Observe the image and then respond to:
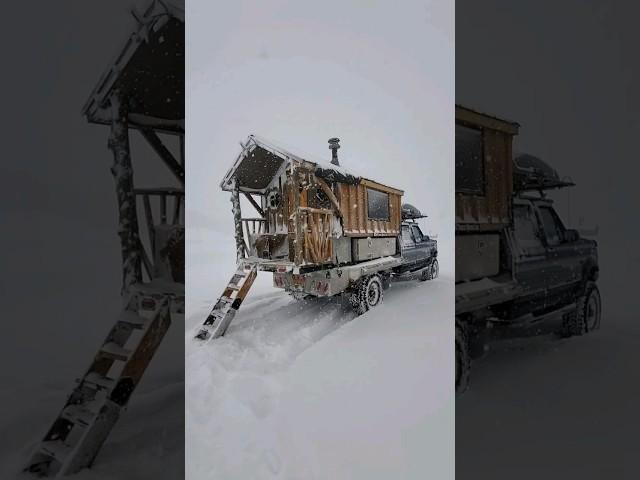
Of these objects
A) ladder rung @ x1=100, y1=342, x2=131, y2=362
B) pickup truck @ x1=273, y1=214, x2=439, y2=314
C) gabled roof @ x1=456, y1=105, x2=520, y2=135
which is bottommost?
ladder rung @ x1=100, y1=342, x2=131, y2=362

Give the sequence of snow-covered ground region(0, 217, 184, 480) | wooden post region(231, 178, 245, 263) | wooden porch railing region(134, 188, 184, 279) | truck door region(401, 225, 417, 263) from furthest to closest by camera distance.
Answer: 1. truck door region(401, 225, 417, 263)
2. wooden post region(231, 178, 245, 263)
3. wooden porch railing region(134, 188, 184, 279)
4. snow-covered ground region(0, 217, 184, 480)

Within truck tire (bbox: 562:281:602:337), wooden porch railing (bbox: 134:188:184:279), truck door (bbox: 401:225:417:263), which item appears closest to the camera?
wooden porch railing (bbox: 134:188:184:279)

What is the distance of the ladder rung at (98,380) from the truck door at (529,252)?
6.55ft

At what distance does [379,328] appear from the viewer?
189 centimetres

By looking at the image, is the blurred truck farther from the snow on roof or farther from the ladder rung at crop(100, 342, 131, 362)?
the ladder rung at crop(100, 342, 131, 362)

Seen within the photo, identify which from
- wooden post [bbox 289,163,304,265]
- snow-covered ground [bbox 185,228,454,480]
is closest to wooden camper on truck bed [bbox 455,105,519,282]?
snow-covered ground [bbox 185,228,454,480]

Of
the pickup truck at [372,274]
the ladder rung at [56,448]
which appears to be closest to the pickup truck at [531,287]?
the pickup truck at [372,274]

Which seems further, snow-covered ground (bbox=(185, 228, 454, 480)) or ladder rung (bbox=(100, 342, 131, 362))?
snow-covered ground (bbox=(185, 228, 454, 480))

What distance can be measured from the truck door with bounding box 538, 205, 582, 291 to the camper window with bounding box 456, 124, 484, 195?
0.36 meters

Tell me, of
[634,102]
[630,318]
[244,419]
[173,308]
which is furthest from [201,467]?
[634,102]

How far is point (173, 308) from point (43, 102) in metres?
0.90

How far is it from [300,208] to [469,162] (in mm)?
969

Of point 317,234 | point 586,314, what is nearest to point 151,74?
point 317,234

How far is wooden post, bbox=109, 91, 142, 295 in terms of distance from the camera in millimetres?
1390
